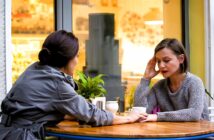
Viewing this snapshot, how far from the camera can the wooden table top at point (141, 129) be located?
2133 millimetres

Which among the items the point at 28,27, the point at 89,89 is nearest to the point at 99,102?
the point at 89,89

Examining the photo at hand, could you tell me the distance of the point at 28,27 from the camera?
4.04m

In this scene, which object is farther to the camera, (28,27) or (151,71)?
(28,27)

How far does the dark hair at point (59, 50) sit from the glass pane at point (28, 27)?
148 cm

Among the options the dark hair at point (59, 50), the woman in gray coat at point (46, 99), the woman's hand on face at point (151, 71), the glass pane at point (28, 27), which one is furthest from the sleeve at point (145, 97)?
the glass pane at point (28, 27)

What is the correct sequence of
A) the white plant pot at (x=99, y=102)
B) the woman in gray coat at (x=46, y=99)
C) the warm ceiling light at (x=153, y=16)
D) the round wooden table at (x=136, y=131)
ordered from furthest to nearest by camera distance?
the warm ceiling light at (x=153, y=16)
the white plant pot at (x=99, y=102)
the woman in gray coat at (x=46, y=99)
the round wooden table at (x=136, y=131)

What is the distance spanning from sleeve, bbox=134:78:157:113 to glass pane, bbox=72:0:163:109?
1112mm

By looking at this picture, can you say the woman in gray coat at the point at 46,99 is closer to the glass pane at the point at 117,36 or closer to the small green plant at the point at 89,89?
the small green plant at the point at 89,89

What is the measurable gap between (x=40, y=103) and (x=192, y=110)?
3.07 feet

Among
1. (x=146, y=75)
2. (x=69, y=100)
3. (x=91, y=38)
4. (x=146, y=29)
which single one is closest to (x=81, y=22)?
(x=91, y=38)

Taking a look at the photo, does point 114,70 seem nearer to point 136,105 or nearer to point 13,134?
point 136,105

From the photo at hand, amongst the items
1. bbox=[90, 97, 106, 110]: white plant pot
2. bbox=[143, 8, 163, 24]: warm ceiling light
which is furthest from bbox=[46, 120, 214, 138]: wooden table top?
bbox=[143, 8, 163, 24]: warm ceiling light

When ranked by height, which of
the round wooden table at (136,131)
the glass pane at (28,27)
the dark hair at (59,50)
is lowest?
the round wooden table at (136,131)

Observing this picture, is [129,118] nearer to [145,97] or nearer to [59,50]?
[145,97]
